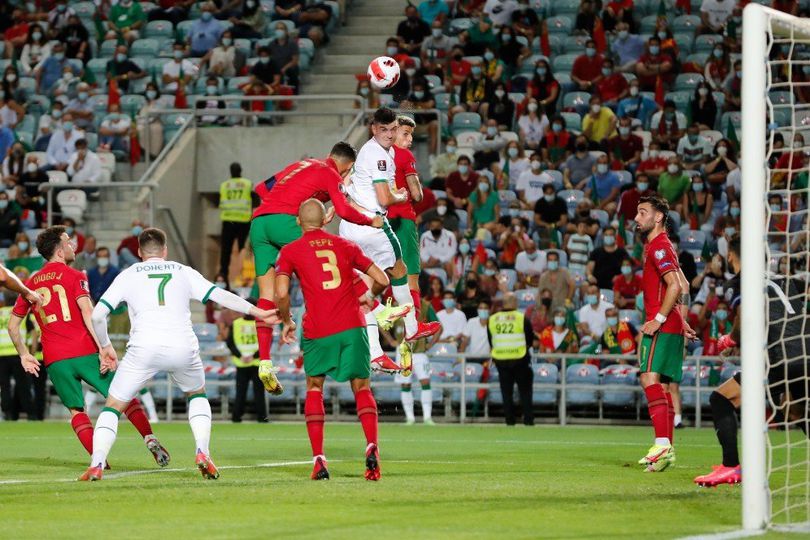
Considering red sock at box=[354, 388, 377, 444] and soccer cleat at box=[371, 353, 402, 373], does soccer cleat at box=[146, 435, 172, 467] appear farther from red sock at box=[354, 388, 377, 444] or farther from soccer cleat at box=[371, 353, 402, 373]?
red sock at box=[354, 388, 377, 444]

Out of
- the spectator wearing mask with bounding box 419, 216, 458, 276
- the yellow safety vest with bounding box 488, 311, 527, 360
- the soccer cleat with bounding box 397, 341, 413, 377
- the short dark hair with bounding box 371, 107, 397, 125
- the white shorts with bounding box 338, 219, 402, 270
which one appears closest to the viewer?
the short dark hair with bounding box 371, 107, 397, 125

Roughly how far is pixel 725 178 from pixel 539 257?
3.35 metres

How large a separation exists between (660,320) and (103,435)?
4.76 meters

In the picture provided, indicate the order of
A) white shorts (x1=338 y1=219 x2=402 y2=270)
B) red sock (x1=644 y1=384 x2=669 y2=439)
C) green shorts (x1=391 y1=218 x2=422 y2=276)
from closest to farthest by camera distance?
red sock (x1=644 y1=384 x2=669 y2=439) < white shorts (x1=338 y1=219 x2=402 y2=270) < green shorts (x1=391 y1=218 x2=422 y2=276)

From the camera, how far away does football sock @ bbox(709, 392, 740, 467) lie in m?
10.5

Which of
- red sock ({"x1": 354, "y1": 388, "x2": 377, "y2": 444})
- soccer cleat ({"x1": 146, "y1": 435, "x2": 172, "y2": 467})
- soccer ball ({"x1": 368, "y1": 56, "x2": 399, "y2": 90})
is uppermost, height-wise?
soccer ball ({"x1": 368, "y1": 56, "x2": 399, "y2": 90})

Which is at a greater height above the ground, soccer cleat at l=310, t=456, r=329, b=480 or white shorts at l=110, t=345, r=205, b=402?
white shorts at l=110, t=345, r=205, b=402

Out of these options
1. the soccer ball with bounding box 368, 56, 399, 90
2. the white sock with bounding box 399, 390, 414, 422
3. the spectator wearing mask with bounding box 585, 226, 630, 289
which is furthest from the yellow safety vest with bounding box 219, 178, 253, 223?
the soccer ball with bounding box 368, 56, 399, 90

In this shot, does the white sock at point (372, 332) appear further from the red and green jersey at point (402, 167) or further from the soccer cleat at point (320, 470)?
the soccer cleat at point (320, 470)

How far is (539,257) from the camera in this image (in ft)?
75.5

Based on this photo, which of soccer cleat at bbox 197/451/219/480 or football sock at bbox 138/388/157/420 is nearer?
soccer cleat at bbox 197/451/219/480

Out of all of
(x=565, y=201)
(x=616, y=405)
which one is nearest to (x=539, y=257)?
(x=565, y=201)

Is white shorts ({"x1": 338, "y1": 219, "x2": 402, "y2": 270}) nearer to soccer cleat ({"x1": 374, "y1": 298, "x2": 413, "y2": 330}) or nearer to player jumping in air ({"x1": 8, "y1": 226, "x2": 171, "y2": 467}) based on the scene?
soccer cleat ({"x1": 374, "y1": 298, "x2": 413, "y2": 330})

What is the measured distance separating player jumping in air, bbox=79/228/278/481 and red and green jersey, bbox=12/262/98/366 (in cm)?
177
